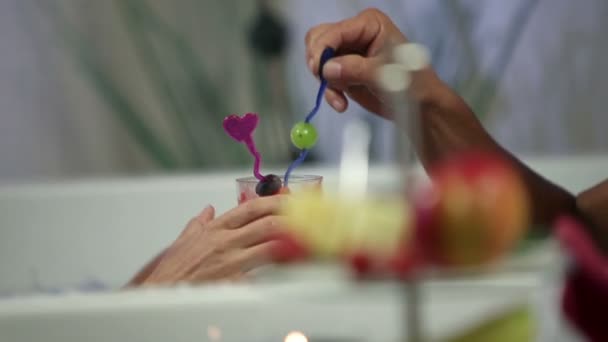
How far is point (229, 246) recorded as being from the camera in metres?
0.58

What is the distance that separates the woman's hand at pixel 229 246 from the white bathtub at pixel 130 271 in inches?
1.8

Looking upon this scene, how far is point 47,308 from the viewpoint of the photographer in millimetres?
501

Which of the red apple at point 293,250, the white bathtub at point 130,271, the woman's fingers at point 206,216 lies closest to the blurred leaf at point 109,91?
the white bathtub at point 130,271

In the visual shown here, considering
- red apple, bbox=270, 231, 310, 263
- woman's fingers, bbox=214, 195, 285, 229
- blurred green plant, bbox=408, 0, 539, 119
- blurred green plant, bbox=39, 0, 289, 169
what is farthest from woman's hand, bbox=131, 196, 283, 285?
blurred green plant, bbox=39, 0, 289, 169

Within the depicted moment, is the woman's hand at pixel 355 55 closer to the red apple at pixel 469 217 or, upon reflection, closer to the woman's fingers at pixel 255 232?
the woman's fingers at pixel 255 232

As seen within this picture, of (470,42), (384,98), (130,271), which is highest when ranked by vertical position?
(384,98)

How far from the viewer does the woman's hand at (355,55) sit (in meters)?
0.60

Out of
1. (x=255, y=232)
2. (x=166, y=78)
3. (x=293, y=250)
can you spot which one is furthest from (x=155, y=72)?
(x=293, y=250)

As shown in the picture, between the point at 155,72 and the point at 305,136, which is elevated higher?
the point at 305,136

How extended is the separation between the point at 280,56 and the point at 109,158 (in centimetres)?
40

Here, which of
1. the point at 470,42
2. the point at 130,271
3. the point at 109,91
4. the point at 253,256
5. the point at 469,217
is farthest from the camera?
the point at 109,91

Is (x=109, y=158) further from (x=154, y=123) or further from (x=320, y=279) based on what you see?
(x=320, y=279)

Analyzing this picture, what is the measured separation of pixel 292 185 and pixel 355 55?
0.09 meters

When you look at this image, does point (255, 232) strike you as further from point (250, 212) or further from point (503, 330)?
point (503, 330)
